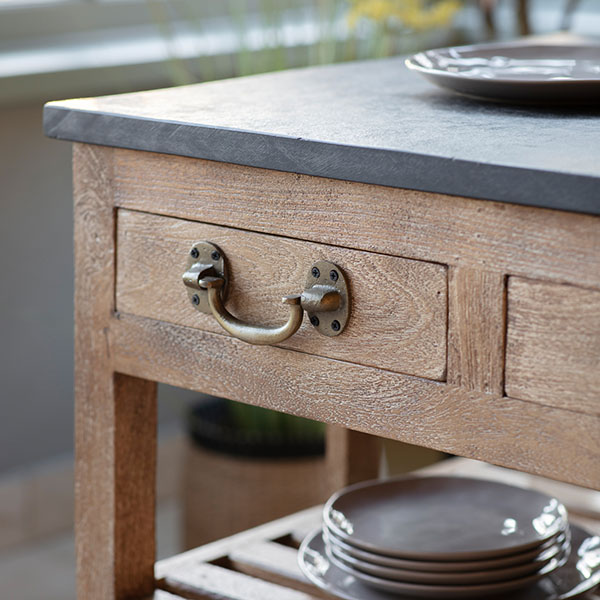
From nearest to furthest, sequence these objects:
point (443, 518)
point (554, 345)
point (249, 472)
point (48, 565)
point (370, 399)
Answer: point (554, 345)
point (370, 399)
point (443, 518)
point (249, 472)
point (48, 565)

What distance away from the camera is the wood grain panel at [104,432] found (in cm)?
98

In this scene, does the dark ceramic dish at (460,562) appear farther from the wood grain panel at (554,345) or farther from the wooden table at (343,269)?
the wood grain panel at (554,345)

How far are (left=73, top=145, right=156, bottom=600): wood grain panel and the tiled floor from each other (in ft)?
3.25

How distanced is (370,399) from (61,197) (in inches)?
56.6

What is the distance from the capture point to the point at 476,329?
0.77m

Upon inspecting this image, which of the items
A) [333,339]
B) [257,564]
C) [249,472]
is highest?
[333,339]

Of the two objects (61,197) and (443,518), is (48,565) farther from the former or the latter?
(443,518)

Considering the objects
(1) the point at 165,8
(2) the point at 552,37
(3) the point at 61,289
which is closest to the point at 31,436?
(3) the point at 61,289

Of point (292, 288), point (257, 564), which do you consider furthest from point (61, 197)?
point (292, 288)

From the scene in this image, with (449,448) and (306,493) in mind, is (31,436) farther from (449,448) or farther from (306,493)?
(449,448)

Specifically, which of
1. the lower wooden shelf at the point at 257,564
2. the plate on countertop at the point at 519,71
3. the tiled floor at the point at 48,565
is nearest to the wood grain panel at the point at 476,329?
the plate on countertop at the point at 519,71

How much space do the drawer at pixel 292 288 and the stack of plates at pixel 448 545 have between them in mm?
316

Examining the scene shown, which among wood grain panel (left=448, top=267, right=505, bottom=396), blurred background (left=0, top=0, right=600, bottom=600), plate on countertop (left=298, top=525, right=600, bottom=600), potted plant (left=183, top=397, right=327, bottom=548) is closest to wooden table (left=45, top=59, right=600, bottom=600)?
wood grain panel (left=448, top=267, right=505, bottom=396)

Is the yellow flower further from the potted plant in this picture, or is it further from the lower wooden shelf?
the lower wooden shelf
